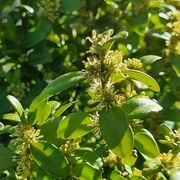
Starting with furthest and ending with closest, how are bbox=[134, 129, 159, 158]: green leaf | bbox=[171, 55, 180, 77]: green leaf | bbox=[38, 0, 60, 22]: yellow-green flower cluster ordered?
bbox=[38, 0, 60, 22]: yellow-green flower cluster → bbox=[171, 55, 180, 77]: green leaf → bbox=[134, 129, 159, 158]: green leaf

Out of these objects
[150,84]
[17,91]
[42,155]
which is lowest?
[17,91]

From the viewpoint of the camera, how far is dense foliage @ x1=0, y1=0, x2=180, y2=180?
1.13 m

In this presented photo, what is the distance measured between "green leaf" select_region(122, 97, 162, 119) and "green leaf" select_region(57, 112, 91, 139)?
0.09m

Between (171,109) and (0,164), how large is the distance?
0.68 m

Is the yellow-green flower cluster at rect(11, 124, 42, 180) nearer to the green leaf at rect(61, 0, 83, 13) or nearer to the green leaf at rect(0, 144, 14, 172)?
the green leaf at rect(0, 144, 14, 172)

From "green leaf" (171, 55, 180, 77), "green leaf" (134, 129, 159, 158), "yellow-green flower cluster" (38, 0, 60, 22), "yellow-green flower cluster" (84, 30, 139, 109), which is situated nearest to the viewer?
"yellow-green flower cluster" (84, 30, 139, 109)

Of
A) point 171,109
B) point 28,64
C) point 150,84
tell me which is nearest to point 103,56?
point 150,84

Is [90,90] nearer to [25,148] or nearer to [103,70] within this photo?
[103,70]

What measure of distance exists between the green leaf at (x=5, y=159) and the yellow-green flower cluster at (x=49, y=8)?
→ 0.71 metres

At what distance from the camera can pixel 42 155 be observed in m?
1.14

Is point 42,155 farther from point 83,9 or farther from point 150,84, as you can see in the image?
point 83,9

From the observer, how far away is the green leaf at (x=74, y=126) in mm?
1155

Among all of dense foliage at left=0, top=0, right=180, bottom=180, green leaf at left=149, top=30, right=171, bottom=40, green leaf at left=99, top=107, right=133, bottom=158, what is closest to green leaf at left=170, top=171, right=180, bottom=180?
dense foliage at left=0, top=0, right=180, bottom=180

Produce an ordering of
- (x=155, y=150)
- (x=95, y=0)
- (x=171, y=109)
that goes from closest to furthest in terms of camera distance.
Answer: (x=155, y=150) → (x=171, y=109) → (x=95, y=0)
